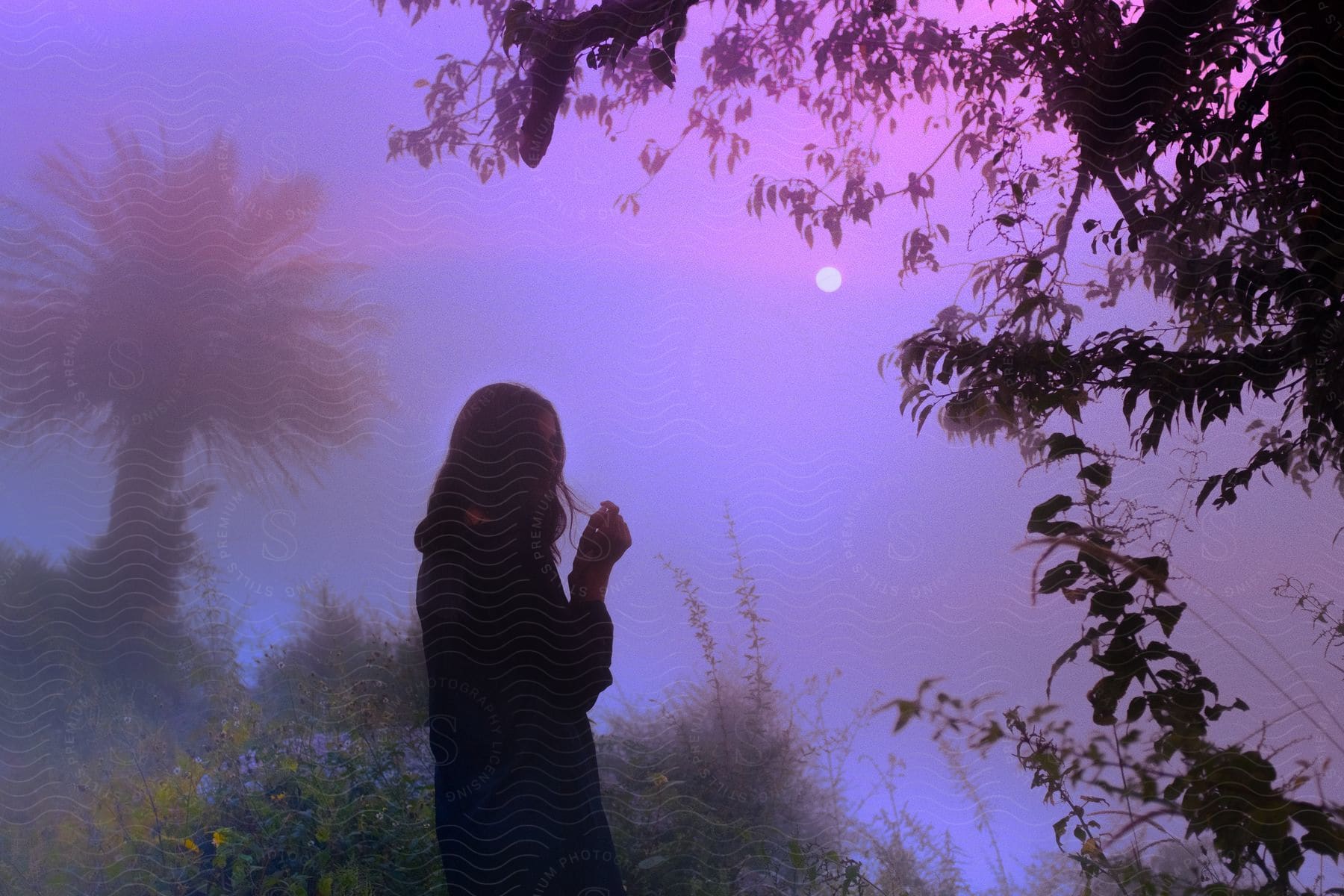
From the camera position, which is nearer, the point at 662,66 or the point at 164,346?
the point at 662,66

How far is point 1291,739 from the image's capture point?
2004mm

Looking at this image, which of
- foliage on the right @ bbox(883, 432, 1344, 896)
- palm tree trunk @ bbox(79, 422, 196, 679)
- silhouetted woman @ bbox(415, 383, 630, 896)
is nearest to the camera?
foliage on the right @ bbox(883, 432, 1344, 896)

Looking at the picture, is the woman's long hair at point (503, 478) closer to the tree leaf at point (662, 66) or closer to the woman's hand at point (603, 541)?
the woman's hand at point (603, 541)

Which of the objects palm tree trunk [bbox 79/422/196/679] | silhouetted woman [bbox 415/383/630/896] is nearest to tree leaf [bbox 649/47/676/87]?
silhouetted woman [bbox 415/383/630/896]

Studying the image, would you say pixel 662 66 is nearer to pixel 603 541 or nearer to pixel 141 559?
pixel 603 541

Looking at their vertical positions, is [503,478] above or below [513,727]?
above

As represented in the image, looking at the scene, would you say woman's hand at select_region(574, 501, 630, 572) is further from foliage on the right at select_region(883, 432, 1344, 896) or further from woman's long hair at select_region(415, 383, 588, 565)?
foliage on the right at select_region(883, 432, 1344, 896)

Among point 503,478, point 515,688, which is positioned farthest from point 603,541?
point 515,688

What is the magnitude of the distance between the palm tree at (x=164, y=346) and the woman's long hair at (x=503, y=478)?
30cm

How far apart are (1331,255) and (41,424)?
10.2 ft

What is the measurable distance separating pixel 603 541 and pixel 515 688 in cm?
37

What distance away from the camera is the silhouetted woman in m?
2.03

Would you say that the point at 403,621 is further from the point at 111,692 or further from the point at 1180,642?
the point at 1180,642

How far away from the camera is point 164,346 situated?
238 cm
